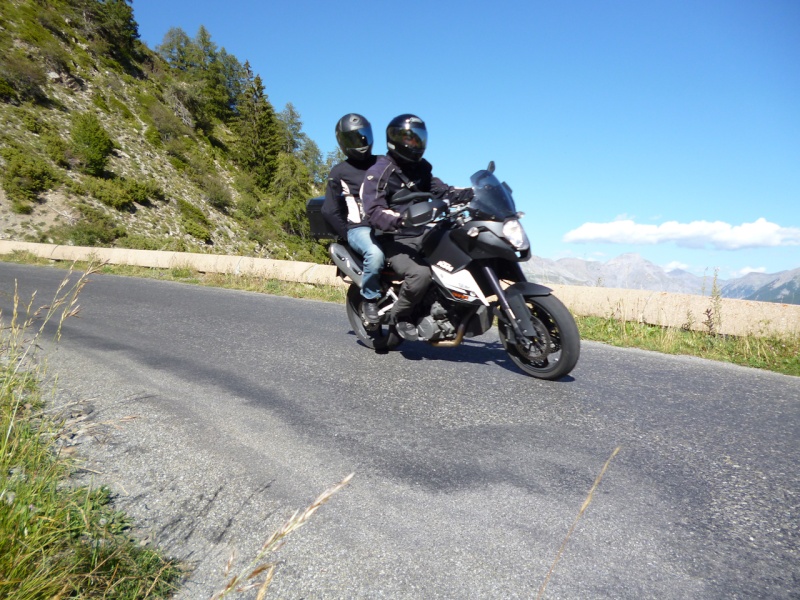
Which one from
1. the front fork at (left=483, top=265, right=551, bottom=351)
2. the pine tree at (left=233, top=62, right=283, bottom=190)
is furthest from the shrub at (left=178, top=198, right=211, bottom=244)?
the front fork at (left=483, top=265, right=551, bottom=351)

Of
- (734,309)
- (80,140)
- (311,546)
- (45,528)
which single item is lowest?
(311,546)

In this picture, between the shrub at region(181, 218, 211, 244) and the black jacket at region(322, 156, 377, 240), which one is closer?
the black jacket at region(322, 156, 377, 240)

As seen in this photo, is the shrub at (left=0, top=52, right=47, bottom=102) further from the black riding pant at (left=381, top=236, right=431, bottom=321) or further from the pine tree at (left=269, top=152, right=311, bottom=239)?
the black riding pant at (left=381, top=236, right=431, bottom=321)

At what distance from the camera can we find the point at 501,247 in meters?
4.08

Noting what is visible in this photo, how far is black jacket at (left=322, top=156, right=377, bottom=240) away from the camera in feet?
17.9

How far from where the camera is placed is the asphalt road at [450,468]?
1.76 metres

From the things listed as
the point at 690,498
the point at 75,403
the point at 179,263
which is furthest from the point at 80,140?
the point at 690,498

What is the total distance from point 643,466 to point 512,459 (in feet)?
2.10

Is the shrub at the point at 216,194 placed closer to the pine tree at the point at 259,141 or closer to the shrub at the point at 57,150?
the shrub at the point at 57,150

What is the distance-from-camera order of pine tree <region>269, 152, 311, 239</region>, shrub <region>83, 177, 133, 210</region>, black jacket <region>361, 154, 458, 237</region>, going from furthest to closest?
pine tree <region>269, 152, 311, 239</region> → shrub <region>83, 177, 133, 210</region> → black jacket <region>361, 154, 458, 237</region>

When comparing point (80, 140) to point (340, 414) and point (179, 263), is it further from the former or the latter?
point (340, 414)

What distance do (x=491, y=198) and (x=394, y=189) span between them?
1.18 meters

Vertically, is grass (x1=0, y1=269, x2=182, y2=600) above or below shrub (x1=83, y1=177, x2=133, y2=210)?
below

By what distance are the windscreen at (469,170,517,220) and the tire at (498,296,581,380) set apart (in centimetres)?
71
